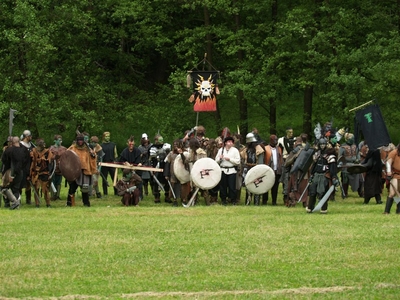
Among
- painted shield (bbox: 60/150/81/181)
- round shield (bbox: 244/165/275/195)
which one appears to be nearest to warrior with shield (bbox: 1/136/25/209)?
painted shield (bbox: 60/150/81/181)

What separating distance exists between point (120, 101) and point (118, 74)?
3894 mm

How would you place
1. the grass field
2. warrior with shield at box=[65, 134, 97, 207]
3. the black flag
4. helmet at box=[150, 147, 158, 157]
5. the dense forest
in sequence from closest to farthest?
1. the grass field
2. the black flag
3. warrior with shield at box=[65, 134, 97, 207]
4. helmet at box=[150, 147, 158, 157]
5. the dense forest

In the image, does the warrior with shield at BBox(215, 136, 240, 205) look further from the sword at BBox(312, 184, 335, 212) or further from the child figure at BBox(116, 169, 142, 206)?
the sword at BBox(312, 184, 335, 212)

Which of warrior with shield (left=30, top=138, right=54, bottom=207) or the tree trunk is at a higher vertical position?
the tree trunk

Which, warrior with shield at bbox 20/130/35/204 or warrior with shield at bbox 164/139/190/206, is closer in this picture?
warrior with shield at bbox 20/130/35/204

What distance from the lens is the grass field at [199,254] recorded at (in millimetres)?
13211

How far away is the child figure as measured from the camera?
25609mm

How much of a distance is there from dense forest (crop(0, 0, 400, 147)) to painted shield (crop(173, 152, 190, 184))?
12.0 meters

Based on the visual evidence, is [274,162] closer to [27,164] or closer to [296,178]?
[296,178]

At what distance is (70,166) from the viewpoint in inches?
974

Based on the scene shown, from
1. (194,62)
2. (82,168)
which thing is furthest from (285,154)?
(194,62)

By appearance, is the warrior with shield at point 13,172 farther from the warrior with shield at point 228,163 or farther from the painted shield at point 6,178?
the warrior with shield at point 228,163

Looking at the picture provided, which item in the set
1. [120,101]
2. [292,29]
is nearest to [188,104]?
[120,101]

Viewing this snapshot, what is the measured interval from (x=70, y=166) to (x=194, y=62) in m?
17.3
